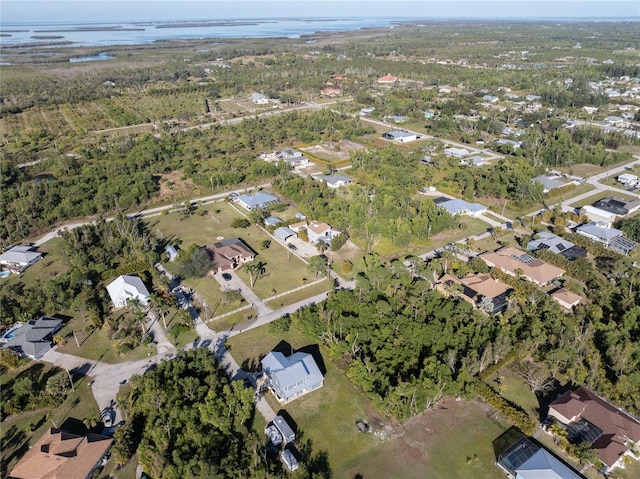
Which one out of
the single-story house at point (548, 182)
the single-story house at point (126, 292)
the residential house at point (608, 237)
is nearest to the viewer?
the single-story house at point (126, 292)

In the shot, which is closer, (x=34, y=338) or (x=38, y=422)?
(x=38, y=422)

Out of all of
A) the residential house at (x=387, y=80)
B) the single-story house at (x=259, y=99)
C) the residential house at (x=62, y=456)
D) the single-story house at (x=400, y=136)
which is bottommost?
the residential house at (x=387, y=80)

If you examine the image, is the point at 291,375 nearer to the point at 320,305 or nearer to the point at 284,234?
the point at 320,305

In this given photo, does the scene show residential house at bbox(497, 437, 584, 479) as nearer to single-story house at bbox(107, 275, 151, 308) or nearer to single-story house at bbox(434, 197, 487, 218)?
single-story house at bbox(107, 275, 151, 308)

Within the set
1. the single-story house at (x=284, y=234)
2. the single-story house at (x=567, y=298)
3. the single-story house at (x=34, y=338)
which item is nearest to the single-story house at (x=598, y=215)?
the single-story house at (x=567, y=298)

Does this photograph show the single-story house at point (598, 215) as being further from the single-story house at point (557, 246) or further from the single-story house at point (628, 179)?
the single-story house at point (628, 179)

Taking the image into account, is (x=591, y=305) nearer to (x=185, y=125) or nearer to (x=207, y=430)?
(x=207, y=430)

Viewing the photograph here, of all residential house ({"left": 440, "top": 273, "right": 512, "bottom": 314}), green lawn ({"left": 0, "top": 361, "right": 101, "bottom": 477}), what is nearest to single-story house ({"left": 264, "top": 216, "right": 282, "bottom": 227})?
residential house ({"left": 440, "top": 273, "right": 512, "bottom": 314})

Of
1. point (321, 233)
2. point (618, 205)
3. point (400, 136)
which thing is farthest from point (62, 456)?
point (400, 136)
